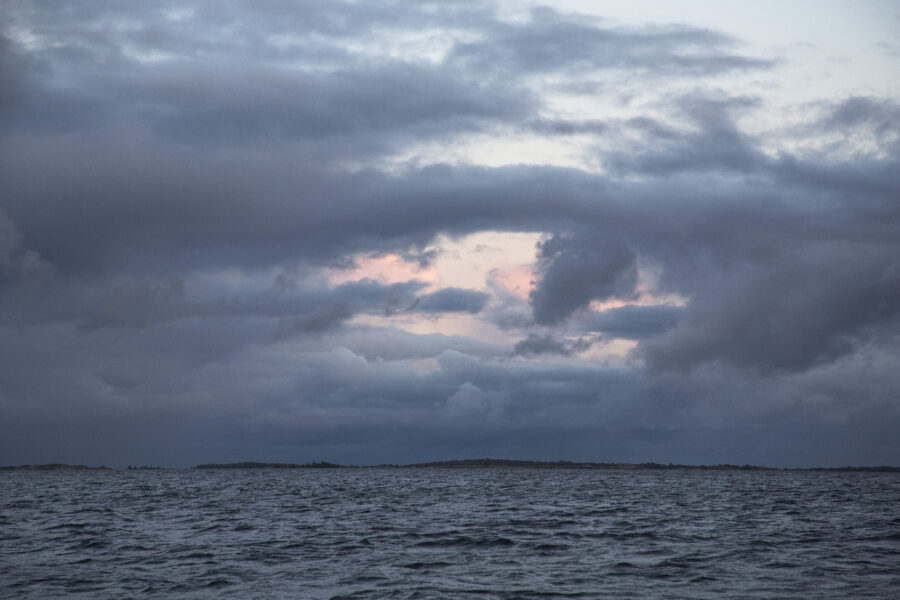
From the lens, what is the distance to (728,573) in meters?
35.2

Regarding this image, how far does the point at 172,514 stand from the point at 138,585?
1584 inches

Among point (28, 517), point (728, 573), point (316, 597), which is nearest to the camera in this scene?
point (316, 597)

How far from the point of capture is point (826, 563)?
3800 cm

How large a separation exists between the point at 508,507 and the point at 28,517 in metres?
44.7

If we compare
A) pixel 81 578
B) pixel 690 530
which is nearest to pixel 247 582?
pixel 81 578

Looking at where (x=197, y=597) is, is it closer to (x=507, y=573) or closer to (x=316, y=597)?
(x=316, y=597)

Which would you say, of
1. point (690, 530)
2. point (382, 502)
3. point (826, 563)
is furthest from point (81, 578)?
point (382, 502)

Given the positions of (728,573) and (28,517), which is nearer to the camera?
(728,573)

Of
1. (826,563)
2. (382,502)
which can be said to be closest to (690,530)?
(826,563)

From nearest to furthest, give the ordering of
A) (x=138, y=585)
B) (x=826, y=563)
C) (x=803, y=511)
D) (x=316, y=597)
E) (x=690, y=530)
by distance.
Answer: (x=316, y=597), (x=138, y=585), (x=826, y=563), (x=690, y=530), (x=803, y=511)

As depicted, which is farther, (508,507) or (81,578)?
(508,507)

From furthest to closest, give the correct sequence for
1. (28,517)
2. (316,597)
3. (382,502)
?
(382,502) → (28,517) → (316,597)

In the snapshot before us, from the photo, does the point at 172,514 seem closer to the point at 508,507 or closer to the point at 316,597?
the point at 508,507

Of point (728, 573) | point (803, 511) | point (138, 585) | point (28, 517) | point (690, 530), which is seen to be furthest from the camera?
point (803, 511)
